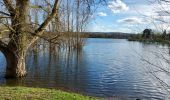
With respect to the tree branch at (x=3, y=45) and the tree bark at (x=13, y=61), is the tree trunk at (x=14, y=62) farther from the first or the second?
the tree branch at (x=3, y=45)

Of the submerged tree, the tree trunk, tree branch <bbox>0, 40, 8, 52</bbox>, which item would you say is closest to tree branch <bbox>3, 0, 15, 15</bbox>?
the submerged tree

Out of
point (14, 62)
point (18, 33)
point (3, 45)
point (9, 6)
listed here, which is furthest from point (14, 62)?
point (9, 6)

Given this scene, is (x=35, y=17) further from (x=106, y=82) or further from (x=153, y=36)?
(x=153, y=36)

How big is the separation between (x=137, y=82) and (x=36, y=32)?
7411mm

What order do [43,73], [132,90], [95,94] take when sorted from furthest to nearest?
1. [43,73]
2. [132,90]
3. [95,94]

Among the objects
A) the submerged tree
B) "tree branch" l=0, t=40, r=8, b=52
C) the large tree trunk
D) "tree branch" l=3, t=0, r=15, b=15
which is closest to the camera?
"tree branch" l=3, t=0, r=15, b=15

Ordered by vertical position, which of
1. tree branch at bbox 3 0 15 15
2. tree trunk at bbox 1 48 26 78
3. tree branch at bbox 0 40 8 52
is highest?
tree branch at bbox 3 0 15 15

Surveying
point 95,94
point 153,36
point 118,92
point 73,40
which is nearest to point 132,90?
point 118,92

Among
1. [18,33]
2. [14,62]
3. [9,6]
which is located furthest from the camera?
[14,62]

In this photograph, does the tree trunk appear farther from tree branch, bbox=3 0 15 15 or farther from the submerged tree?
tree branch, bbox=3 0 15 15

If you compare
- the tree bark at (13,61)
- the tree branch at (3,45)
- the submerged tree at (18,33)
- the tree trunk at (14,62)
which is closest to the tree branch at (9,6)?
the submerged tree at (18,33)

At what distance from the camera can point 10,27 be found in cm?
1864

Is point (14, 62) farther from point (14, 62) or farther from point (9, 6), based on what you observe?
point (9, 6)

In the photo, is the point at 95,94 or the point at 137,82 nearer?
the point at 95,94
